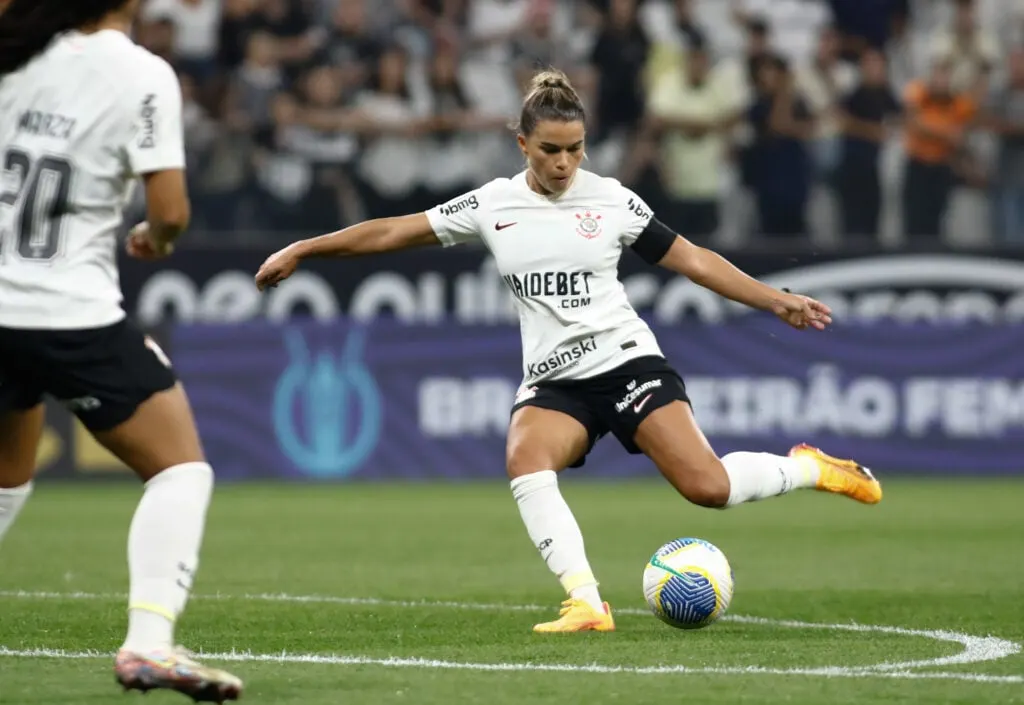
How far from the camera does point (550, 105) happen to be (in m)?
7.40

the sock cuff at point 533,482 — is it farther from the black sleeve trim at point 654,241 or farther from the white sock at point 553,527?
the black sleeve trim at point 654,241

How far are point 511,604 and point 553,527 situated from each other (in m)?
1.03

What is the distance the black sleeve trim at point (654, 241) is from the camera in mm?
7809

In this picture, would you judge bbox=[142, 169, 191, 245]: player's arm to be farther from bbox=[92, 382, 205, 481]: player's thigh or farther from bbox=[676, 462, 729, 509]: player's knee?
bbox=[676, 462, 729, 509]: player's knee

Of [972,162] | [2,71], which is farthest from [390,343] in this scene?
[2,71]

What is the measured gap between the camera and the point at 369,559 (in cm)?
1059

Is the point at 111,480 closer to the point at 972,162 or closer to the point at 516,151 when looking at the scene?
the point at 516,151

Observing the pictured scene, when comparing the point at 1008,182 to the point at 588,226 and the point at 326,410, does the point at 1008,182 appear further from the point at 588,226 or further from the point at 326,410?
the point at 588,226

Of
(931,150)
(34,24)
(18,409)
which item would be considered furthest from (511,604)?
(931,150)

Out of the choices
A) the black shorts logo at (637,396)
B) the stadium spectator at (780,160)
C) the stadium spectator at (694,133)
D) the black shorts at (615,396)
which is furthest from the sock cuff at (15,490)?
the stadium spectator at (780,160)

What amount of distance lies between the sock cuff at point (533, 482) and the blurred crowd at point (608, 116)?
28.9ft

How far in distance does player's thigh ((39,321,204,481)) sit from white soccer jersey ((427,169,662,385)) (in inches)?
99.0

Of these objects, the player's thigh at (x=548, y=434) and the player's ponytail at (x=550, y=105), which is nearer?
the player's ponytail at (x=550, y=105)

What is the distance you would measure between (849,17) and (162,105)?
1397cm
